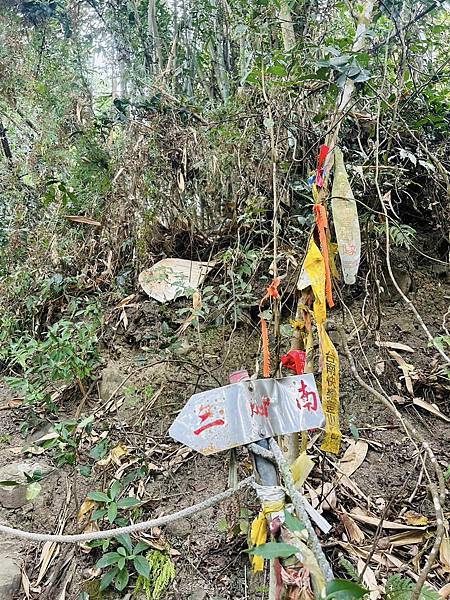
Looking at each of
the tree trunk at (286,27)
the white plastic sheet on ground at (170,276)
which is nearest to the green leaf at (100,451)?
the white plastic sheet on ground at (170,276)

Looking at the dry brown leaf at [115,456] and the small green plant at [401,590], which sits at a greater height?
the small green plant at [401,590]

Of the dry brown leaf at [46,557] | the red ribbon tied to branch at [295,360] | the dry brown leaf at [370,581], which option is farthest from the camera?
the dry brown leaf at [46,557]

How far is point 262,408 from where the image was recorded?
3.87ft

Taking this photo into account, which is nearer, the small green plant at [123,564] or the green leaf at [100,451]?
the small green plant at [123,564]

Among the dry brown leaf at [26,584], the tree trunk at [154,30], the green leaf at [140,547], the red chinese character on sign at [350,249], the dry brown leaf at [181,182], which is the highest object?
the tree trunk at [154,30]

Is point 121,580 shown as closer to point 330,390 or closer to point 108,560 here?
point 108,560

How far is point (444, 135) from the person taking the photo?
9.55ft

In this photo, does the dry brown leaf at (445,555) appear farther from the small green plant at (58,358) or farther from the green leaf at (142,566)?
A: the small green plant at (58,358)

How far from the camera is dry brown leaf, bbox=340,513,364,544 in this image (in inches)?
72.3

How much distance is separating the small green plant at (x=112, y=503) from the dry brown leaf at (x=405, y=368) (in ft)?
4.52

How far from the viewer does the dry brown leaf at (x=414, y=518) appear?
1.88 meters

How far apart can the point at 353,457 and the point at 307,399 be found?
1120 mm

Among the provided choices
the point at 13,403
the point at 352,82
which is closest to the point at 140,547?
the point at 13,403

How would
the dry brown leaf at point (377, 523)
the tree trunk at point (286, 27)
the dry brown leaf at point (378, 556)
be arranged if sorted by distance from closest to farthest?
1. the dry brown leaf at point (378, 556)
2. the dry brown leaf at point (377, 523)
3. the tree trunk at point (286, 27)
